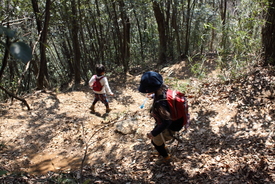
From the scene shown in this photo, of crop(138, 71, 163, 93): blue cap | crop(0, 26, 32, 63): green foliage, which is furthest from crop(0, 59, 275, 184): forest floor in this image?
crop(0, 26, 32, 63): green foliage

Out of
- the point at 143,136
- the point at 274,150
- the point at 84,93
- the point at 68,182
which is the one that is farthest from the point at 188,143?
the point at 84,93

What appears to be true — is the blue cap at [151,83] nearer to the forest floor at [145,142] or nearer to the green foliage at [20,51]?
the forest floor at [145,142]

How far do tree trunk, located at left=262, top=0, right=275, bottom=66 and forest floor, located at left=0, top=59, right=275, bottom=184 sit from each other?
333mm

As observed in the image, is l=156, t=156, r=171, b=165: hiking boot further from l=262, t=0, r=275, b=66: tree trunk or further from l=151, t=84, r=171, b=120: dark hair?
l=262, t=0, r=275, b=66: tree trunk

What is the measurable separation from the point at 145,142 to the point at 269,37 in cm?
414

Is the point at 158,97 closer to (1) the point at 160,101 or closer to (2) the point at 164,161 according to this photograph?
(1) the point at 160,101

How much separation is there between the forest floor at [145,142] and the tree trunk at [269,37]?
13.1 inches

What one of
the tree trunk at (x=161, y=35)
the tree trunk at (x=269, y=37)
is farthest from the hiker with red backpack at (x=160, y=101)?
the tree trunk at (x=161, y=35)

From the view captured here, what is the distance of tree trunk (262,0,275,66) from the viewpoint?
508 cm

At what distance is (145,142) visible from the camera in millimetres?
4289

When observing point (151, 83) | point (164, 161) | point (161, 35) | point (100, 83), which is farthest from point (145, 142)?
point (161, 35)

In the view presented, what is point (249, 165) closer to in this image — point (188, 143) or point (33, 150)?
point (188, 143)

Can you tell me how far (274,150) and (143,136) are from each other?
241 cm

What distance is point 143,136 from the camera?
455 cm
